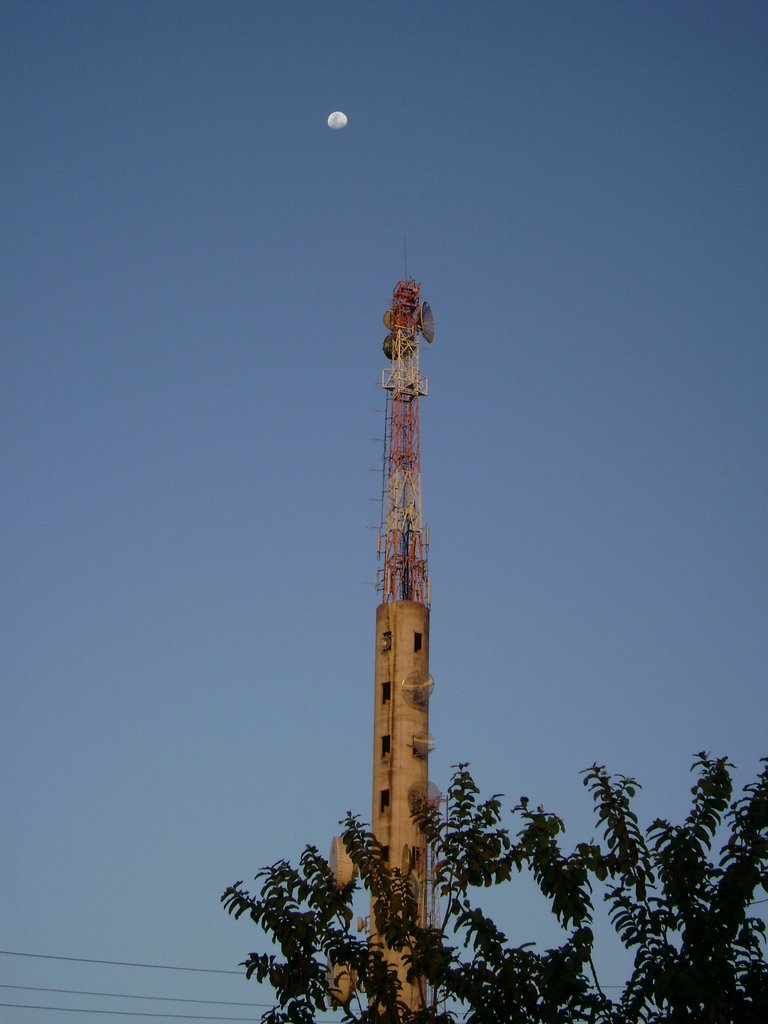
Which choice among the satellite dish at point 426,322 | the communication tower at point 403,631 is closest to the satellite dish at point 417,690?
the communication tower at point 403,631

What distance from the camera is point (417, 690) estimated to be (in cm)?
6906

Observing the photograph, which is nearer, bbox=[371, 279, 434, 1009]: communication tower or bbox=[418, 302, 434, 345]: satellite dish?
bbox=[371, 279, 434, 1009]: communication tower

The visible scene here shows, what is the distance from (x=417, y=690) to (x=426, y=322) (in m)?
22.4

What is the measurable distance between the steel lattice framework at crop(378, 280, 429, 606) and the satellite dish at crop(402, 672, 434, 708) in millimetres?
4682

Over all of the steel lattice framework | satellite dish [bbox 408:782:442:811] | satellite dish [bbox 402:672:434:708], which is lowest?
satellite dish [bbox 408:782:442:811]

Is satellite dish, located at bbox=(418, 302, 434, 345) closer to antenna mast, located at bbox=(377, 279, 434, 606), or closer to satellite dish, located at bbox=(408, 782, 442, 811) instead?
antenna mast, located at bbox=(377, 279, 434, 606)

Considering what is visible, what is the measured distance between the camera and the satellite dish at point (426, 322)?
79.0 meters

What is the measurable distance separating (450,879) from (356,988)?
8.50 ft

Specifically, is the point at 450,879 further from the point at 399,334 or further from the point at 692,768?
Answer: the point at 399,334

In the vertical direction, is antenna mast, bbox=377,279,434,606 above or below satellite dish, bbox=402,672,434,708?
above

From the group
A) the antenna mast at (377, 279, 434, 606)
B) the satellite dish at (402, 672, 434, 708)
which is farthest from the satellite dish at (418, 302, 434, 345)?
the satellite dish at (402, 672, 434, 708)

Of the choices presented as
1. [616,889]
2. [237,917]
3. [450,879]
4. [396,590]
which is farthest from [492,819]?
[396,590]

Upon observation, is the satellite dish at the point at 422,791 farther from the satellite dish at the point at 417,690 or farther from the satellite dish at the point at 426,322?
the satellite dish at the point at 426,322

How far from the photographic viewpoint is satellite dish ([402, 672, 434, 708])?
6894 cm
